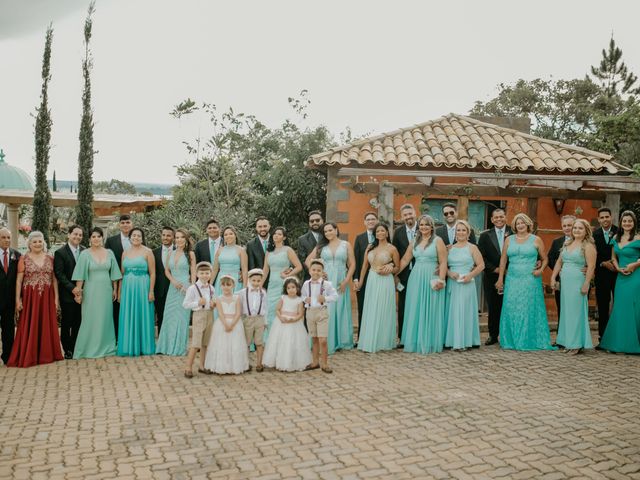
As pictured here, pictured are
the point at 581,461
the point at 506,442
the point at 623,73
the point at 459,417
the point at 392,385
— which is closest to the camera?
the point at 581,461

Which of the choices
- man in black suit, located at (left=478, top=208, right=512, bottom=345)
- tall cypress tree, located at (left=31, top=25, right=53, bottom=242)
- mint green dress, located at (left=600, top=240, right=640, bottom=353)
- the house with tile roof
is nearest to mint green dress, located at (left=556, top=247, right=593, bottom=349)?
mint green dress, located at (left=600, top=240, right=640, bottom=353)

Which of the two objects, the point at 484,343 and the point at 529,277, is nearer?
the point at 529,277

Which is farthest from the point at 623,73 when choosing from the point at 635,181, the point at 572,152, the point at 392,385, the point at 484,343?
the point at 392,385

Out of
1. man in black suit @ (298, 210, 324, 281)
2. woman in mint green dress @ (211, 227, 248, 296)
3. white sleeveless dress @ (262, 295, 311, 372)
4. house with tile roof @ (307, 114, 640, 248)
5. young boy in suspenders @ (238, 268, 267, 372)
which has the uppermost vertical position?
house with tile roof @ (307, 114, 640, 248)

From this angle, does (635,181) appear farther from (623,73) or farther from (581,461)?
(623,73)

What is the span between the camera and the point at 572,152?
45.2 ft

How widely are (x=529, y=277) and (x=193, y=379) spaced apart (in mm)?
4564

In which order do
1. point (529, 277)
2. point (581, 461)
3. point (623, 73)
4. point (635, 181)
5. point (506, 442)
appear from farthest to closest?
point (623, 73) < point (635, 181) < point (529, 277) < point (506, 442) < point (581, 461)

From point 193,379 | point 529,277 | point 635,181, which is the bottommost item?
point 193,379

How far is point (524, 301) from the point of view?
8438mm

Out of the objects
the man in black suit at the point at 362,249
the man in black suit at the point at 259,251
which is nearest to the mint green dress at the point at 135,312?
the man in black suit at the point at 259,251

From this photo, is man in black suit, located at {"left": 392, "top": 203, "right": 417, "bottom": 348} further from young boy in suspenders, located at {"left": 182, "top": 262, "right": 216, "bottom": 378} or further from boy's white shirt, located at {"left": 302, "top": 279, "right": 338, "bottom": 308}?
young boy in suspenders, located at {"left": 182, "top": 262, "right": 216, "bottom": 378}

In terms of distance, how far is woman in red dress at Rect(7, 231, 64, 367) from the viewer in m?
7.63

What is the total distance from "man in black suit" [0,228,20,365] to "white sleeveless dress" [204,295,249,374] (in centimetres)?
261
